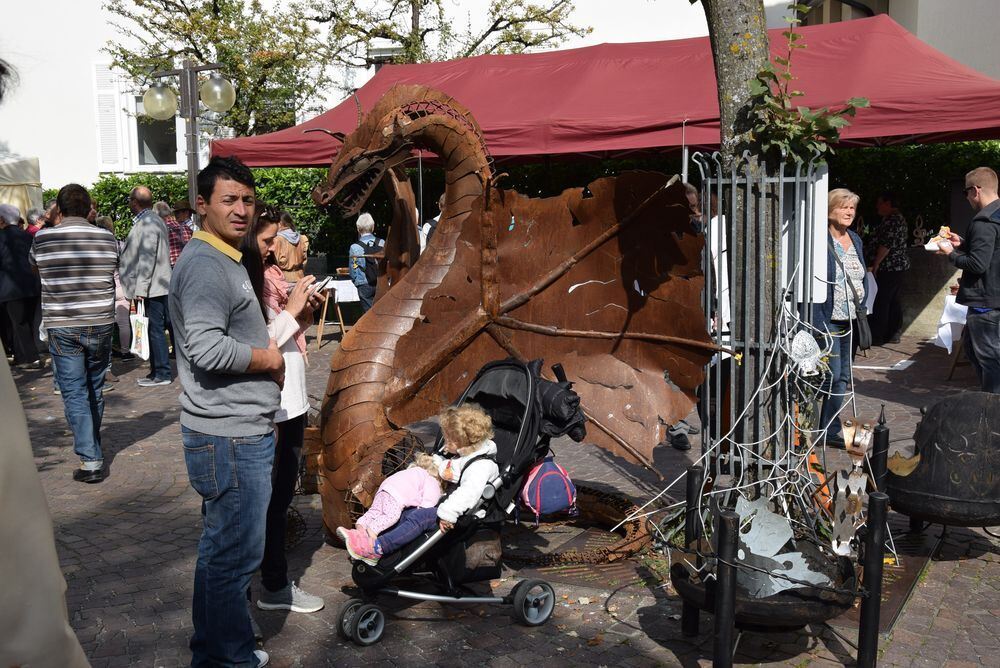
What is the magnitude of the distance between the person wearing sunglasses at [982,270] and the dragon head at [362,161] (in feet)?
12.6

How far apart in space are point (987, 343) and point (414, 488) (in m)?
4.59

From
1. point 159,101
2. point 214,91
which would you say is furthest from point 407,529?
point 159,101

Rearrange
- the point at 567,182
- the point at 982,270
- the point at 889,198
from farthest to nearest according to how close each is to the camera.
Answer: the point at 567,182 → the point at 889,198 → the point at 982,270

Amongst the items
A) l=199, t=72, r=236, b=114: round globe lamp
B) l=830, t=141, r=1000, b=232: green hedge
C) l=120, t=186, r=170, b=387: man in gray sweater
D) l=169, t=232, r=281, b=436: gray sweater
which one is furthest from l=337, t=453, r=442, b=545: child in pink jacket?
l=830, t=141, r=1000, b=232: green hedge

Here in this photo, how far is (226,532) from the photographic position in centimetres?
340

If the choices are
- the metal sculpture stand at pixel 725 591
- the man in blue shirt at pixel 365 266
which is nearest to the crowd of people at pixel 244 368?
the metal sculpture stand at pixel 725 591

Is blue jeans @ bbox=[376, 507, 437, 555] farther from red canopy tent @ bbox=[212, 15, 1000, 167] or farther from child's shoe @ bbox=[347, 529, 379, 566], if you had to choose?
red canopy tent @ bbox=[212, 15, 1000, 167]

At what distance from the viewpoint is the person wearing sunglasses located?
253 inches

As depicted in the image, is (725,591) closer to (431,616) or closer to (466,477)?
(466,477)

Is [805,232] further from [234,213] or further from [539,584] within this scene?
[234,213]

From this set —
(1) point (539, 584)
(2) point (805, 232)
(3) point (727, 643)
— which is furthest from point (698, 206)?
(3) point (727, 643)

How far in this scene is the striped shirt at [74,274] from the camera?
21.2 feet

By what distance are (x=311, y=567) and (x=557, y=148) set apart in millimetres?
6515

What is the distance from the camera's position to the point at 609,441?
4707mm
